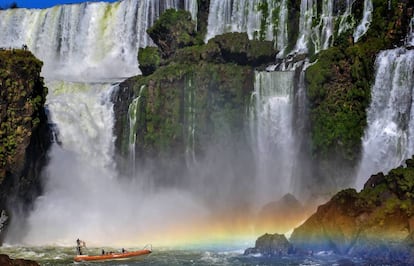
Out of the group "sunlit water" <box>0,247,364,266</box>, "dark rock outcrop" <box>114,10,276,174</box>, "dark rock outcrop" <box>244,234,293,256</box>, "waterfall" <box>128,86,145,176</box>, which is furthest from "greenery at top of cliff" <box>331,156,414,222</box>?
"waterfall" <box>128,86,145,176</box>

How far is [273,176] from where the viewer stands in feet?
152

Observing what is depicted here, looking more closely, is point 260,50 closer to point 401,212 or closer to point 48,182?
point 48,182

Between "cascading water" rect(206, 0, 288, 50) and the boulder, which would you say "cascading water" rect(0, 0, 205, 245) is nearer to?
"cascading water" rect(206, 0, 288, 50)

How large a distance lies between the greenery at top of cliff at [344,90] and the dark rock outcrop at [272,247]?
9925 mm

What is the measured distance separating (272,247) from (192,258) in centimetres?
415

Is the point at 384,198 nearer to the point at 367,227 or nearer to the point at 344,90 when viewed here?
the point at 367,227

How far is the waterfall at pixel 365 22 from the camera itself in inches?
1929

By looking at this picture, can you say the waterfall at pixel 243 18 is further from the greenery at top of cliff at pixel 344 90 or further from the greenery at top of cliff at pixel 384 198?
the greenery at top of cliff at pixel 384 198

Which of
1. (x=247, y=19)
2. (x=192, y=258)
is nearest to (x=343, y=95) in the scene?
(x=192, y=258)

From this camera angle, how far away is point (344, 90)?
43.2 m

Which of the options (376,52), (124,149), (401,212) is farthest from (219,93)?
(401,212)

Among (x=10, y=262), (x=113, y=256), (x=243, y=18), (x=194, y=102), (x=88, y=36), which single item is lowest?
(x=10, y=262)

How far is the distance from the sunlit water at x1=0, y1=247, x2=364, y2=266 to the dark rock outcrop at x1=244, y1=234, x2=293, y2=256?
42 centimetres

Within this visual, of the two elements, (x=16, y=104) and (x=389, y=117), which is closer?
(x=16, y=104)
